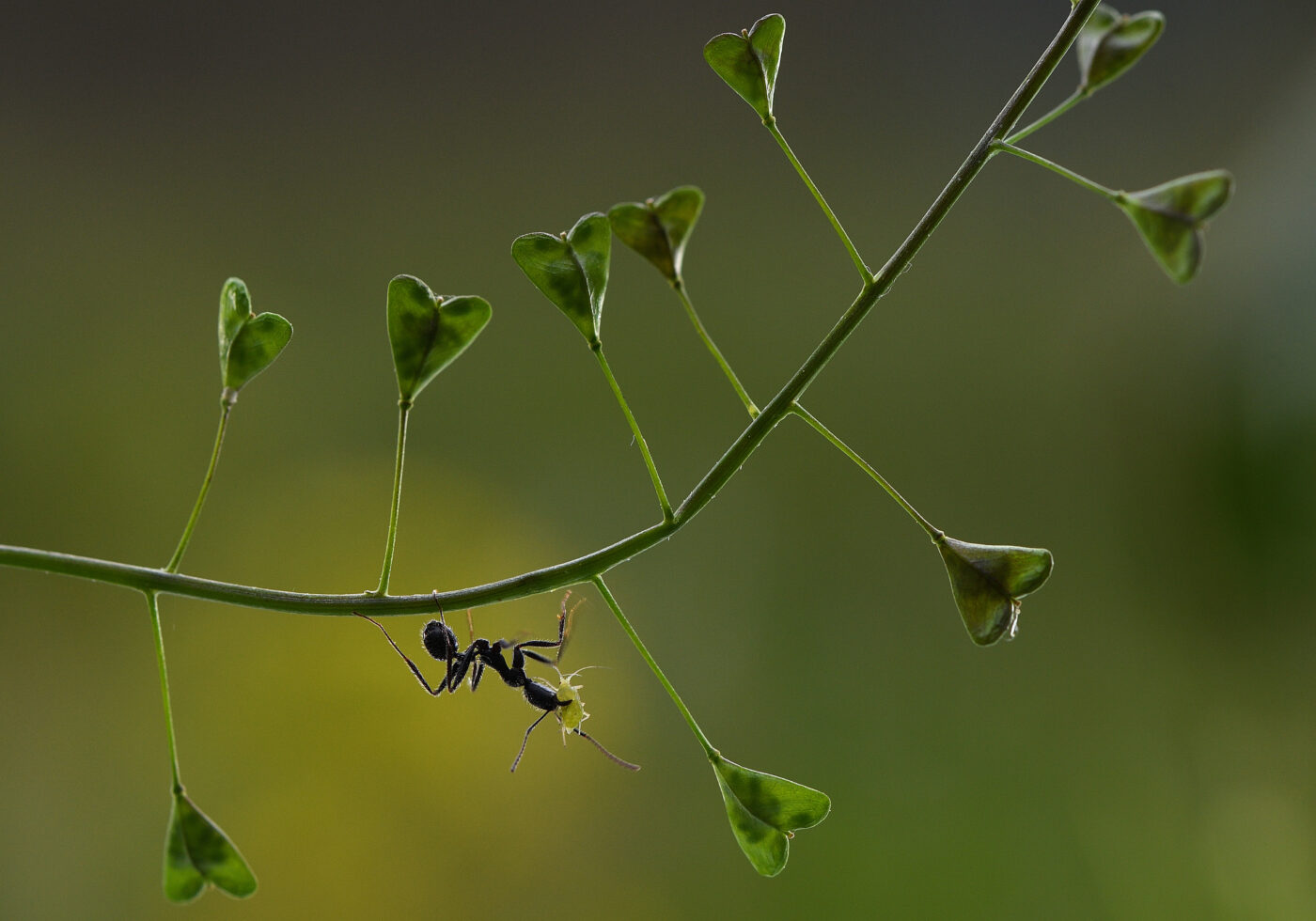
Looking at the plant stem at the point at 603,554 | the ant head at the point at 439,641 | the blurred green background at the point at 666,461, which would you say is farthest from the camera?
the blurred green background at the point at 666,461

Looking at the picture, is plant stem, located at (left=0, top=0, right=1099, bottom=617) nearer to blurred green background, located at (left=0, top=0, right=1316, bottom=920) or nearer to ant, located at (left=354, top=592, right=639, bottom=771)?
ant, located at (left=354, top=592, right=639, bottom=771)

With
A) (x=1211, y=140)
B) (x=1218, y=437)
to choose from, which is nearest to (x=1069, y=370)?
(x=1218, y=437)

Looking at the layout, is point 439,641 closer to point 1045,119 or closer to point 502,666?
point 502,666

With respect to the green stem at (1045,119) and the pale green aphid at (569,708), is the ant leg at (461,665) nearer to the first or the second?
the pale green aphid at (569,708)

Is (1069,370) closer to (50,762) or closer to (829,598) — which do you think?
(829,598)

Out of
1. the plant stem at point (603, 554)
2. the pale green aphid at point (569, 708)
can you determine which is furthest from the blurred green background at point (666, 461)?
the plant stem at point (603, 554)

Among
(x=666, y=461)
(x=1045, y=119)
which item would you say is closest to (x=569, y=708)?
(x=1045, y=119)
